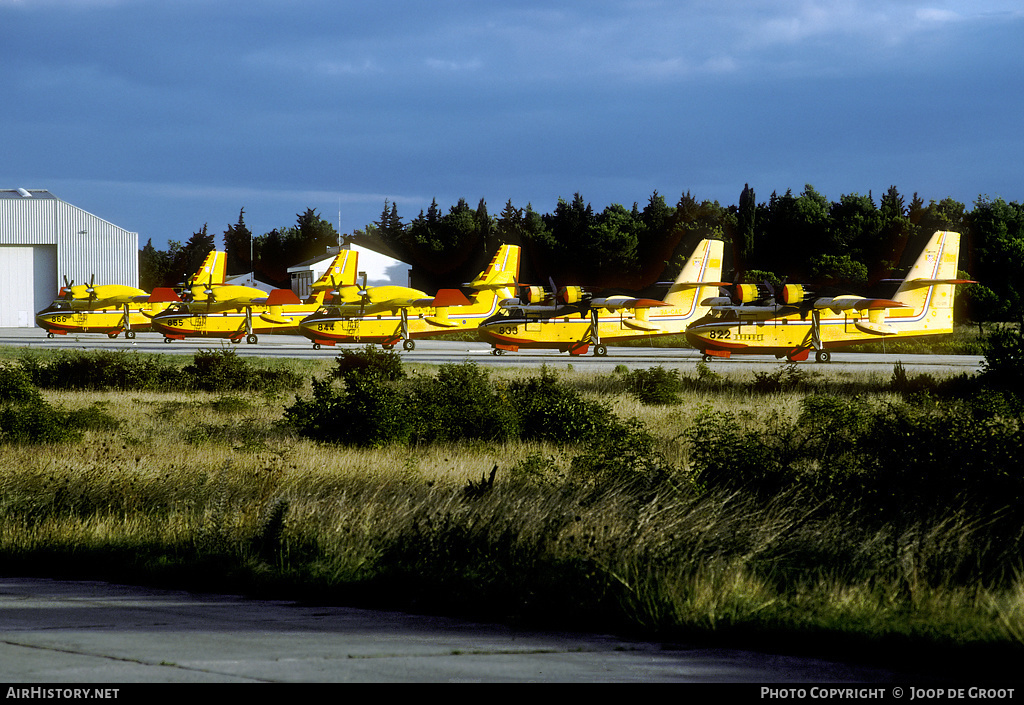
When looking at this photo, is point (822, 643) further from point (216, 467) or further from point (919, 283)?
point (919, 283)

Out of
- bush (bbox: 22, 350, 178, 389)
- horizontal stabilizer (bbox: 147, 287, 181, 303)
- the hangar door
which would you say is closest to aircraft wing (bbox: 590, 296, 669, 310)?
bush (bbox: 22, 350, 178, 389)

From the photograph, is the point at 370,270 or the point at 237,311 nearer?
the point at 237,311

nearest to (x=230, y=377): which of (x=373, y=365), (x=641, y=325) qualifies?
(x=373, y=365)

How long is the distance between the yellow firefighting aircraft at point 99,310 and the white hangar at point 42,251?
57.1 ft

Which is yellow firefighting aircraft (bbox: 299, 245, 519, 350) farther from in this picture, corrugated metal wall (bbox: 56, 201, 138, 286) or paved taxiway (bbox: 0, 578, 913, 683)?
paved taxiway (bbox: 0, 578, 913, 683)

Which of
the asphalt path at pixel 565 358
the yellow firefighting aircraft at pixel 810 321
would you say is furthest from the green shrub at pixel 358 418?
the yellow firefighting aircraft at pixel 810 321

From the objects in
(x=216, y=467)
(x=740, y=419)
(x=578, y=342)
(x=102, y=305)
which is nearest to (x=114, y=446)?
(x=216, y=467)

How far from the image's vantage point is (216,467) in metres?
13.7

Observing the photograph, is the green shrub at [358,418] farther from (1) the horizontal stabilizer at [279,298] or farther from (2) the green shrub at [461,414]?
(1) the horizontal stabilizer at [279,298]

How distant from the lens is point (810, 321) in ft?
134

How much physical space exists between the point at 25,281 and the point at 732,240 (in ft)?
171

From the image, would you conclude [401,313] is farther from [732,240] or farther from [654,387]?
[732,240]

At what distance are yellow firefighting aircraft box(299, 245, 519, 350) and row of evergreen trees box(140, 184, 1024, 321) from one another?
20.1 meters

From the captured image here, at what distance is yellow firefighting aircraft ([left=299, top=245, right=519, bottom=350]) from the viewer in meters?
47.8
